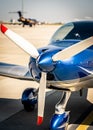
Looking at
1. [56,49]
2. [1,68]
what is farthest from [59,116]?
[1,68]

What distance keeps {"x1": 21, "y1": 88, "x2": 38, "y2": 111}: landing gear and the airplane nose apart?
8.18 feet

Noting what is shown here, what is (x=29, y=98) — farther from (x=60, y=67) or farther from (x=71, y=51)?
(x=71, y=51)

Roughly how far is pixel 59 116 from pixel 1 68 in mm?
3069

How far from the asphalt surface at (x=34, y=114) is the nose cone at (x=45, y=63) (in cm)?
175

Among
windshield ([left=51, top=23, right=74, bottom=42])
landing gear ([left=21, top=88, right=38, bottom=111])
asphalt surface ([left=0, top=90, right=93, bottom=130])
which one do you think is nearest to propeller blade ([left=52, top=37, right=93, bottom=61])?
windshield ([left=51, top=23, right=74, bottom=42])

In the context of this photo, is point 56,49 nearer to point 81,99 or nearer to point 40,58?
point 40,58

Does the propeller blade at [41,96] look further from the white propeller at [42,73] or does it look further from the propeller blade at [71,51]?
the propeller blade at [71,51]

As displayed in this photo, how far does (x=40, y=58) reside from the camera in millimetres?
5391

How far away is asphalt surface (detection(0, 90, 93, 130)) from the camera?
6.70 m

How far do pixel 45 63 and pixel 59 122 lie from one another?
4.44 feet

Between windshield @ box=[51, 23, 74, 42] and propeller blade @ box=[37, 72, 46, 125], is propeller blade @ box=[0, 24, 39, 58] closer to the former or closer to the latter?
propeller blade @ box=[37, 72, 46, 125]

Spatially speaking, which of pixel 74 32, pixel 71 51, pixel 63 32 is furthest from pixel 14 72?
pixel 71 51

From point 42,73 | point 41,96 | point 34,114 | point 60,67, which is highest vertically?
point 60,67

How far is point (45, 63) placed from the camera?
533 cm
